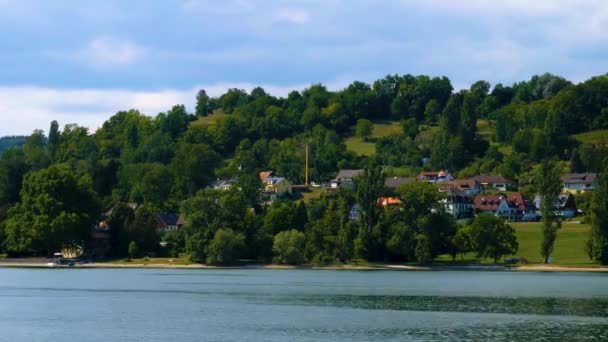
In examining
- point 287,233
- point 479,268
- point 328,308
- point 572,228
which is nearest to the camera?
point 328,308

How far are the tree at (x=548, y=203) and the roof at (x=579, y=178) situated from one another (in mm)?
67763

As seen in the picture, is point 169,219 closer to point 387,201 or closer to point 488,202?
point 387,201

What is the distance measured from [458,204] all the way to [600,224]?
58.0 metres

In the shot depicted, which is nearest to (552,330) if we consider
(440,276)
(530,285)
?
(530,285)

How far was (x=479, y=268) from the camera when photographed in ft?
386

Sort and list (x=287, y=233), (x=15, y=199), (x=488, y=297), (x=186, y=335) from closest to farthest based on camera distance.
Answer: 1. (x=186, y=335)
2. (x=488, y=297)
3. (x=287, y=233)
4. (x=15, y=199)

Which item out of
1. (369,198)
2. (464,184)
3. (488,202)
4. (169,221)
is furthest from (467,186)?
(369,198)

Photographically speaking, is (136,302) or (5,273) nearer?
(136,302)

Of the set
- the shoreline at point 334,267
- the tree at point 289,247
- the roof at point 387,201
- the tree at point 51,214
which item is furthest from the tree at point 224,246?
the tree at point 51,214

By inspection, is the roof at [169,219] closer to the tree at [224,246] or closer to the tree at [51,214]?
the tree at [51,214]

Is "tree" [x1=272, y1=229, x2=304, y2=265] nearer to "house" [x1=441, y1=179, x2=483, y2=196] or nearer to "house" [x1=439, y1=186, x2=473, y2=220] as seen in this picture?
"house" [x1=439, y1=186, x2=473, y2=220]

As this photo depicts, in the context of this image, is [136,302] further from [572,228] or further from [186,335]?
[572,228]

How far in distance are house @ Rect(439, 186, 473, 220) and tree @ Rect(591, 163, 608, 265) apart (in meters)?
51.7

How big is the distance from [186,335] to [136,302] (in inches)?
805
